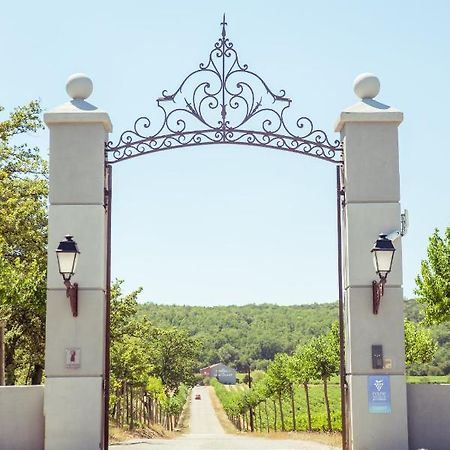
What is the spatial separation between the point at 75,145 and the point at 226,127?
1.99 meters

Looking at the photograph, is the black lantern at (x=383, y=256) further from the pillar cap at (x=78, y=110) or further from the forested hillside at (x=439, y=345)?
the forested hillside at (x=439, y=345)

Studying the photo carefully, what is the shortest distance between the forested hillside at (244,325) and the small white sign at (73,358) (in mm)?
86927

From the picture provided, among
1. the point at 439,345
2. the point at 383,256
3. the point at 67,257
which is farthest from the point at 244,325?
the point at 67,257

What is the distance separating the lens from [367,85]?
10445mm

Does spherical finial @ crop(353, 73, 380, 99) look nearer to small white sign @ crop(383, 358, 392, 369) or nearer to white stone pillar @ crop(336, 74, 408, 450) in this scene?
white stone pillar @ crop(336, 74, 408, 450)

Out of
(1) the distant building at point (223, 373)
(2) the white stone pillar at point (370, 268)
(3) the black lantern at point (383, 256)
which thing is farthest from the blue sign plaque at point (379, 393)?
(1) the distant building at point (223, 373)

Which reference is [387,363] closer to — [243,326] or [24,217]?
[24,217]

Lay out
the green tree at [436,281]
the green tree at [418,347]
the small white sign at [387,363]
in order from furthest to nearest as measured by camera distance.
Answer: the green tree at [418,347], the green tree at [436,281], the small white sign at [387,363]

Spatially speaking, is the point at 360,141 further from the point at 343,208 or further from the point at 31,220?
the point at 31,220

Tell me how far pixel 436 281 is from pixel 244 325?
350ft

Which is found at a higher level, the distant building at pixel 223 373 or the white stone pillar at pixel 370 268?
the white stone pillar at pixel 370 268

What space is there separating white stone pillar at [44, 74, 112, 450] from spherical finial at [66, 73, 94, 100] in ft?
0.05

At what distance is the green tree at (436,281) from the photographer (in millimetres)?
17453

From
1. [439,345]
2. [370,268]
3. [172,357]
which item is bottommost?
[172,357]
